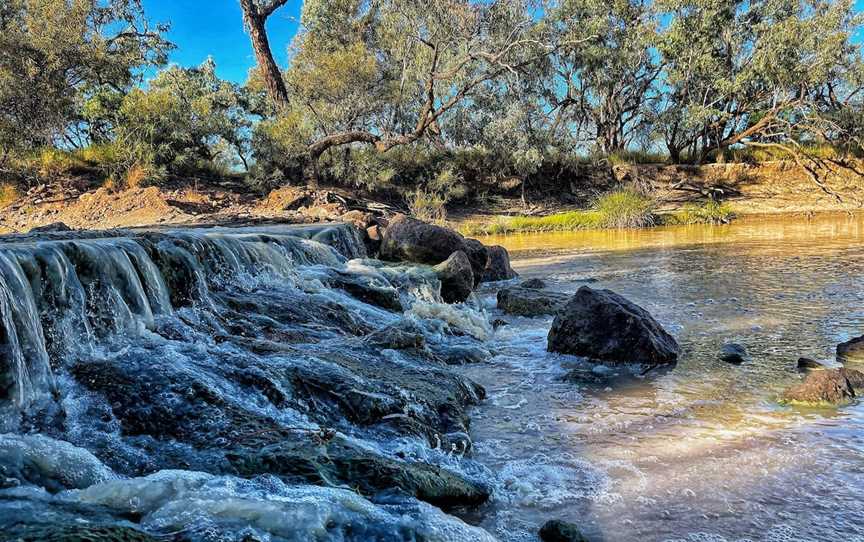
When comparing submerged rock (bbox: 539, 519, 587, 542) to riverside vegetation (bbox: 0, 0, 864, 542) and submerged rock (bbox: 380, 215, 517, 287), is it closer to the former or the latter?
riverside vegetation (bbox: 0, 0, 864, 542)

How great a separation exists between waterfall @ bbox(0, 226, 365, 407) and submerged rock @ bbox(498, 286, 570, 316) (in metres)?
3.13

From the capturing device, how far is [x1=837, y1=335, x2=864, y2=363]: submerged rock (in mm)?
4350

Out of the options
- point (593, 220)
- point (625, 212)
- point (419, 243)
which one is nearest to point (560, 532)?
point (419, 243)

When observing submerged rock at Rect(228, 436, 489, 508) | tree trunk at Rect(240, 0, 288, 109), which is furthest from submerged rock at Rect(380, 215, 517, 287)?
tree trunk at Rect(240, 0, 288, 109)

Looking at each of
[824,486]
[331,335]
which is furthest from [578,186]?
[824,486]

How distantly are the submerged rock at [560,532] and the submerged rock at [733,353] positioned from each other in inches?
114

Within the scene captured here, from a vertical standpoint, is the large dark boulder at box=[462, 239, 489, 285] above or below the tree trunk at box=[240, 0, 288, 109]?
below

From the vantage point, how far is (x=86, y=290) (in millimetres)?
4391

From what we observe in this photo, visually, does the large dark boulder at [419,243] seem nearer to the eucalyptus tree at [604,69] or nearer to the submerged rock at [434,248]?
the submerged rock at [434,248]

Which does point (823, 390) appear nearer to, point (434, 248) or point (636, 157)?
point (434, 248)

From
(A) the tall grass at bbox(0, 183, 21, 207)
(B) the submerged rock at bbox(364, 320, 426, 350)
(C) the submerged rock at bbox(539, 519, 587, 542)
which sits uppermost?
(A) the tall grass at bbox(0, 183, 21, 207)

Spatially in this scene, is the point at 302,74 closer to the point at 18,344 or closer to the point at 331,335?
the point at 331,335

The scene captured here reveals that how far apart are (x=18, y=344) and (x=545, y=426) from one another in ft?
10.3

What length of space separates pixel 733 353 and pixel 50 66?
1808 centimetres
